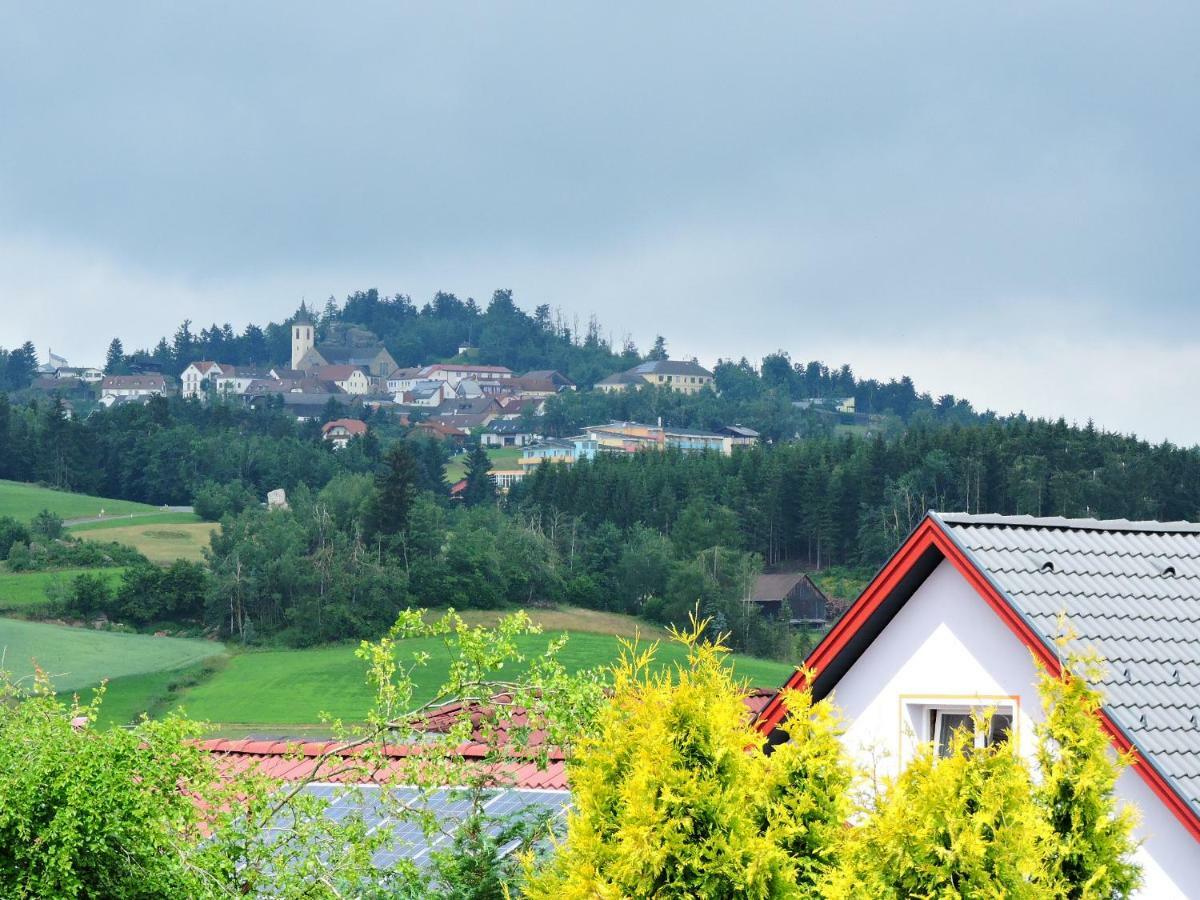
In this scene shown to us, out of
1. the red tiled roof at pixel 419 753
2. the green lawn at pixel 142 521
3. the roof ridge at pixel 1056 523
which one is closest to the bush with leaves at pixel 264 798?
the red tiled roof at pixel 419 753

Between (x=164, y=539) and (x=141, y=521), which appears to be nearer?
(x=164, y=539)

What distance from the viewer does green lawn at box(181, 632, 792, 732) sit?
73938 mm

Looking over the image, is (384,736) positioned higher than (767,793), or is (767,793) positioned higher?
(767,793)

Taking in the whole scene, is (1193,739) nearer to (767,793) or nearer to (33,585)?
(767,793)

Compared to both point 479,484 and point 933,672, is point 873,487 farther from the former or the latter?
point 933,672

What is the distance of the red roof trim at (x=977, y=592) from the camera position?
8039 mm

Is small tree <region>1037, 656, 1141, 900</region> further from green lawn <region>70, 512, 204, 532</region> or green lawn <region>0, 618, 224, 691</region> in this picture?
green lawn <region>70, 512, 204, 532</region>

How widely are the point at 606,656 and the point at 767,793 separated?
263 ft

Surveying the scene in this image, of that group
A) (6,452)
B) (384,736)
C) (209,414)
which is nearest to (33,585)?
(6,452)

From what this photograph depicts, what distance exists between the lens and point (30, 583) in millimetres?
96062

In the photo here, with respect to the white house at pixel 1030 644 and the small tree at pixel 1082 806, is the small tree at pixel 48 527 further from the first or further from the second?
the small tree at pixel 1082 806

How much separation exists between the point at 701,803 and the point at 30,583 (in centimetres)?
9501

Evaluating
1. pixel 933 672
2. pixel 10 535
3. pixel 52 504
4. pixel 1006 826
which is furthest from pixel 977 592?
pixel 52 504

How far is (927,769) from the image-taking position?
6.68 metres
